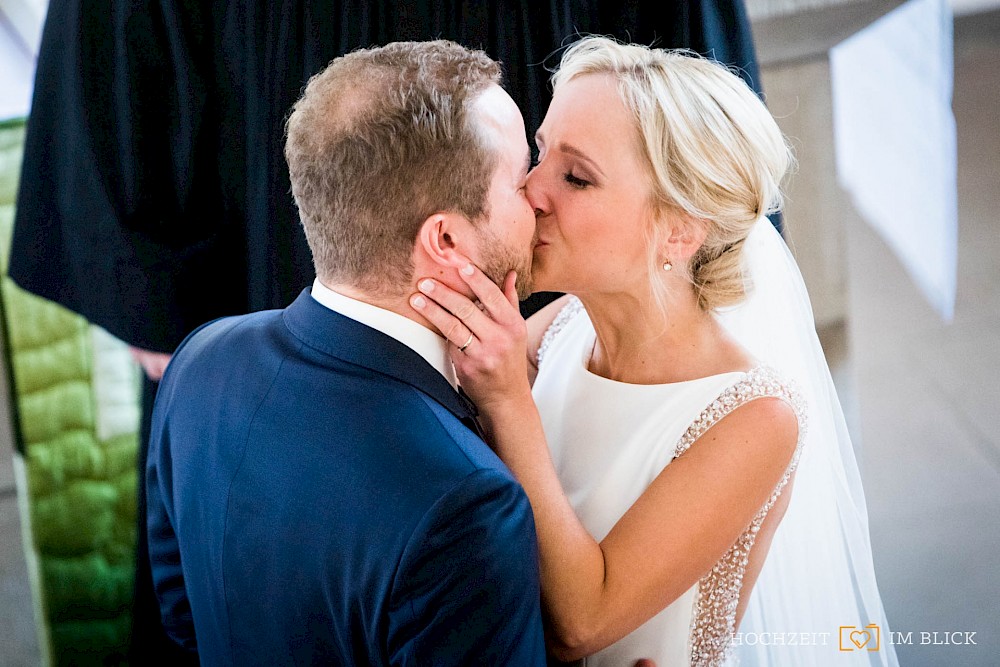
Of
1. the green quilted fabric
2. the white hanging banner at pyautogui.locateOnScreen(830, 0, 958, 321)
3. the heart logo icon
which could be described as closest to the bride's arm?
the heart logo icon

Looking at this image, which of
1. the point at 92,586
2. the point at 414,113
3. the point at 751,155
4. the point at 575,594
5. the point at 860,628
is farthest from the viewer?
the point at 92,586

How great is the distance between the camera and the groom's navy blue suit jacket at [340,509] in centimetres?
98

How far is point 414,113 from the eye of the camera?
108 cm

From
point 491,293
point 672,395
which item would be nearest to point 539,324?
point 672,395

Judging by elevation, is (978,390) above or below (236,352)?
below

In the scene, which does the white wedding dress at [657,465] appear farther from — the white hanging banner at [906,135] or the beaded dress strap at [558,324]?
the white hanging banner at [906,135]

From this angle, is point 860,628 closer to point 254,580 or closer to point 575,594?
point 575,594

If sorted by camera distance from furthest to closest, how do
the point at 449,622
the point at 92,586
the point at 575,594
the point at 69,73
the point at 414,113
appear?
the point at 92,586, the point at 69,73, the point at 575,594, the point at 414,113, the point at 449,622

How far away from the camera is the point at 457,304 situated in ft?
3.83

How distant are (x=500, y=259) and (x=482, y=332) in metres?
0.11

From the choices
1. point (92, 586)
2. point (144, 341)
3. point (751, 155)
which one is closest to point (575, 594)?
point (751, 155)

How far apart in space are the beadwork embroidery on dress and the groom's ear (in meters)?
0.51

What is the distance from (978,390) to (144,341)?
1.73 m

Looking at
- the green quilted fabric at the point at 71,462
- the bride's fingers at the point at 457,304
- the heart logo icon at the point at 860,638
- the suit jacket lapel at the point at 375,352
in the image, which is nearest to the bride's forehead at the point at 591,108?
the bride's fingers at the point at 457,304
